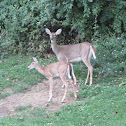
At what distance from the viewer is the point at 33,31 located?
1208 centimetres

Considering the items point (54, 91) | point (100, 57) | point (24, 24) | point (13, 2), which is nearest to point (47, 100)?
point (54, 91)

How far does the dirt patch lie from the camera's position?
744cm

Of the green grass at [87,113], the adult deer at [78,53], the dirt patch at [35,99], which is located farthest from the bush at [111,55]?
the dirt patch at [35,99]


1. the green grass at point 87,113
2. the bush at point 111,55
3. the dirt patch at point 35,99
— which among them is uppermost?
the bush at point 111,55

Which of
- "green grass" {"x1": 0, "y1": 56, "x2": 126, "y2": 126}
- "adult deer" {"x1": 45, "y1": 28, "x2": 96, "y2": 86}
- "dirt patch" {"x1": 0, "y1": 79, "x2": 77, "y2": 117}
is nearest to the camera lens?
"green grass" {"x1": 0, "y1": 56, "x2": 126, "y2": 126}

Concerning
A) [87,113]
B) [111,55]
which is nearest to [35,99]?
[87,113]

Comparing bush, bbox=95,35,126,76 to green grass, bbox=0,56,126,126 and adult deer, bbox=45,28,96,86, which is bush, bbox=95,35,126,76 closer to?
adult deer, bbox=45,28,96,86

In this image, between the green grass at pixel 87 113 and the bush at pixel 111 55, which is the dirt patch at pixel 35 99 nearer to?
the green grass at pixel 87 113

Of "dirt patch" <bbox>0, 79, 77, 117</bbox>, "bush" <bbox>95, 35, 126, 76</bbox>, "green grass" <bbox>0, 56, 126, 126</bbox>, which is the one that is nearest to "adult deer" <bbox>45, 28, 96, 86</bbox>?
"bush" <bbox>95, 35, 126, 76</bbox>

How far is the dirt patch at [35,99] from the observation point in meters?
7.44

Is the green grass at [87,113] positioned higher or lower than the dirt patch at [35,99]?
higher

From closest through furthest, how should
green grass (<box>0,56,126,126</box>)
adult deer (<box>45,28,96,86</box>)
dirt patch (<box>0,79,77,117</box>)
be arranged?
green grass (<box>0,56,126,126</box>) → dirt patch (<box>0,79,77,117</box>) → adult deer (<box>45,28,96,86</box>)

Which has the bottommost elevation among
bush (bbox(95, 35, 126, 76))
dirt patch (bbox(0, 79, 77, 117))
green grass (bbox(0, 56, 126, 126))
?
dirt patch (bbox(0, 79, 77, 117))

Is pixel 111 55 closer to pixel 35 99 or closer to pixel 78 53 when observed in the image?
pixel 78 53
